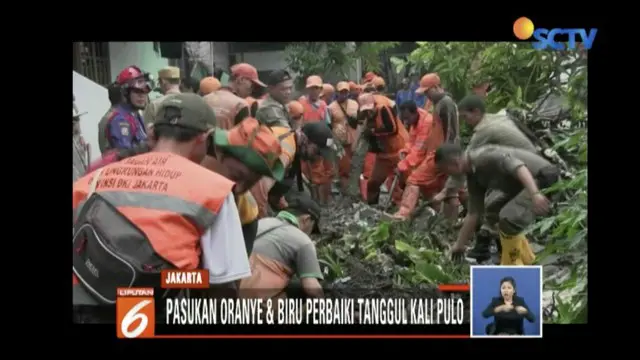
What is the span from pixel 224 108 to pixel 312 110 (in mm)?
496

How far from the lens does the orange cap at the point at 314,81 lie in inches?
241

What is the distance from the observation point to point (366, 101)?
6168mm

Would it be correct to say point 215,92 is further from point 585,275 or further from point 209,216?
point 585,275

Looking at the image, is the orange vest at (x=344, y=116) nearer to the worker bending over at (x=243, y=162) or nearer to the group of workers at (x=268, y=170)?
the group of workers at (x=268, y=170)

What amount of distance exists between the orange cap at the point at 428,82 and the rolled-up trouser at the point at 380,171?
1.36ft

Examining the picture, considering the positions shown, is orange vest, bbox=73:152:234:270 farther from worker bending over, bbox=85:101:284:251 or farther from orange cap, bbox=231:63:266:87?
orange cap, bbox=231:63:266:87

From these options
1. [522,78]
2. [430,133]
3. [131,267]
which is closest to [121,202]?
[131,267]

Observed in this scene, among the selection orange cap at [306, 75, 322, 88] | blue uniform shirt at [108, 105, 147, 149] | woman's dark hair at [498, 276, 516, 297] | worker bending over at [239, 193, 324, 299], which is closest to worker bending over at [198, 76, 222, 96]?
blue uniform shirt at [108, 105, 147, 149]

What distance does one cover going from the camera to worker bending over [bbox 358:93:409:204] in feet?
20.2

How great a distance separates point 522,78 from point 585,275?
1.15 m

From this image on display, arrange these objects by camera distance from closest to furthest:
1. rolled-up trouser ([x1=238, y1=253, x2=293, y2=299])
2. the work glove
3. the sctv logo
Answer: the sctv logo
rolled-up trouser ([x1=238, y1=253, x2=293, y2=299])
the work glove

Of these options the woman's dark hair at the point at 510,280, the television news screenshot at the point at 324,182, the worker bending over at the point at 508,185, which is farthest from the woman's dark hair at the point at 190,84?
the woman's dark hair at the point at 510,280

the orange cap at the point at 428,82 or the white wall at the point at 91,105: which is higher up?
the orange cap at the point at 428,82

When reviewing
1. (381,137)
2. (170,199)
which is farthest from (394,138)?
(170,199)
